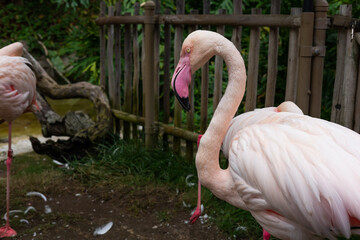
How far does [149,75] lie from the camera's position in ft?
16.0

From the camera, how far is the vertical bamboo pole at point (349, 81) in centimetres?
332

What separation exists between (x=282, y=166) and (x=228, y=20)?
233 centimetres

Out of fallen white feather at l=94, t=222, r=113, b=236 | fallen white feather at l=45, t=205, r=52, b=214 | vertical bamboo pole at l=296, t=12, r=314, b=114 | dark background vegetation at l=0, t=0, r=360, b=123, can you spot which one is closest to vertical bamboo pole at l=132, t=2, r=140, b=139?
dark background vegetation at l=0, t=0, r=360, b=123

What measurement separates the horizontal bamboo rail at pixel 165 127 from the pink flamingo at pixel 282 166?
2020mm

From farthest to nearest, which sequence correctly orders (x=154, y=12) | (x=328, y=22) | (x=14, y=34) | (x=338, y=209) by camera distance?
(x=14, y=34) < (x=154, y=12) < (x=328, y=22) < (x=338, y=209)

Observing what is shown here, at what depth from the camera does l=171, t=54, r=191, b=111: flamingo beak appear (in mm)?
2283

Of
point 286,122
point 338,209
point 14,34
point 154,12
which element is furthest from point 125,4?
point 338,209

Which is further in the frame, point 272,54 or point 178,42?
point 178,42

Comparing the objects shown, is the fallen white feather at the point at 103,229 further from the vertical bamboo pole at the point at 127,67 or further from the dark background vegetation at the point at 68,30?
the dark background vegetation at the point at 68,30

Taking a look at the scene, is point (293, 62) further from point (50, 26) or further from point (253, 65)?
point (50, 26)

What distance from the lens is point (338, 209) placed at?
186cm

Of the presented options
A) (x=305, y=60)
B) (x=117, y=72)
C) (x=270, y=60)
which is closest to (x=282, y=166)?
(x=305, y=60)

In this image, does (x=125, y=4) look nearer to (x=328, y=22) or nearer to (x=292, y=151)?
(x=328, y=22)

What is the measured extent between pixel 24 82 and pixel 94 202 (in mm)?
1317
